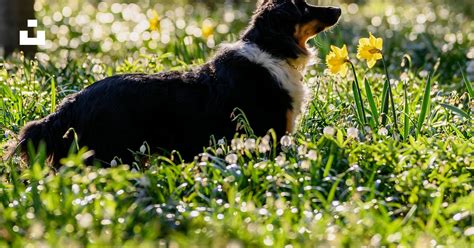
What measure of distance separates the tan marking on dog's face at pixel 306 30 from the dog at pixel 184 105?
0.09 m

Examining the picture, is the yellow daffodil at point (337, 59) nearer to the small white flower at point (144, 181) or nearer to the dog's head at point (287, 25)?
the dog's head at point (287, 25)

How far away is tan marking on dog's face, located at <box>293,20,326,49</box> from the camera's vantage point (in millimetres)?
5598

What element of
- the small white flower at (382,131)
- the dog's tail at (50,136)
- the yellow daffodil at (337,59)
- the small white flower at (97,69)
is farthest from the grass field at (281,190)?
the small white flower at (97,69)

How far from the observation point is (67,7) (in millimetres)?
12422

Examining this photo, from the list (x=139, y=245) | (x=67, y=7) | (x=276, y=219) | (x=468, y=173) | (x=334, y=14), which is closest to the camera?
(x=139, y=245)

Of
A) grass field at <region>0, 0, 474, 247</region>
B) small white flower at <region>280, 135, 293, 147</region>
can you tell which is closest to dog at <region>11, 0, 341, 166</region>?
grass field at <region>0, 0, 474, 247</region>

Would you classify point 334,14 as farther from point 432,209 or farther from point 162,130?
point 432,209

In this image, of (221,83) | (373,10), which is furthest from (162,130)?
Answer: (373,10)

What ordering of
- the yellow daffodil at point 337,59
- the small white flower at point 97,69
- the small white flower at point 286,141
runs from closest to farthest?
the small white flower at point 286,141, the yellow daffodil at point 337,59, the small white flower at point 97,69

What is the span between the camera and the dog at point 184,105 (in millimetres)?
5336

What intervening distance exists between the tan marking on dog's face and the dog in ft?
0.29

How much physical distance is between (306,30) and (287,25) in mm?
156

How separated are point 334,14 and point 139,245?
252 centimetres

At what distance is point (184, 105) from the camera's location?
5.37 m
